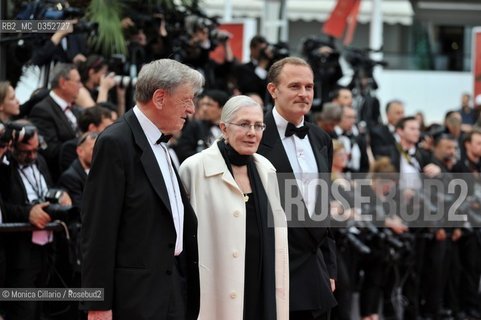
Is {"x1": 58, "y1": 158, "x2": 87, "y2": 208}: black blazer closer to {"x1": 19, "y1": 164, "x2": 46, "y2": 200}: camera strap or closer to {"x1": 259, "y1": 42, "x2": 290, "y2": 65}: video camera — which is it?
{"x1": 19, "y1": 164, "x2": 46, "y2": 200}: camera strap

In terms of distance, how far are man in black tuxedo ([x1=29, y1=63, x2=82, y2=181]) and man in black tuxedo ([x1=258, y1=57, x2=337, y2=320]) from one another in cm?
265

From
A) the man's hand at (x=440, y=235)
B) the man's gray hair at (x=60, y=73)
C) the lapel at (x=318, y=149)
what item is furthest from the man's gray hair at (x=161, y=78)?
the man's hand at (x=440, y=235)

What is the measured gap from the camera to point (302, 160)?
6.26 meters

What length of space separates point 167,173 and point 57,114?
11.9 ft

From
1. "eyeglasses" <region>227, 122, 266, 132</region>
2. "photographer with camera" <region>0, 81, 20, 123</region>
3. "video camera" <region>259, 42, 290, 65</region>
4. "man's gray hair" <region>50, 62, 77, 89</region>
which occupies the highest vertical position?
"video camera" <region>259, 42, 290, 65</region>

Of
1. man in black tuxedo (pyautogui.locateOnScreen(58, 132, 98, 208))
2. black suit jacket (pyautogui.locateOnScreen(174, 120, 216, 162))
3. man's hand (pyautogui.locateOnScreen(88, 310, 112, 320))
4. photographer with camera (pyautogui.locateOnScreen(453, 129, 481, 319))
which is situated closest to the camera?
man's hand (pyautogui.locateOnScreen(88, 310, 112, 320))

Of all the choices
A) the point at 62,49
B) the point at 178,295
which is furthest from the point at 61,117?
the point at 178,295

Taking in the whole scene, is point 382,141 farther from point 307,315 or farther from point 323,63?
point 307,315

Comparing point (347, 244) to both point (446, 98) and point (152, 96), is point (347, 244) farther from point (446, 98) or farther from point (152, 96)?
point (446, 98)

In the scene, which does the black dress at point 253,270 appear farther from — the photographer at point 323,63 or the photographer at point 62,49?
the photographer at point 323,63

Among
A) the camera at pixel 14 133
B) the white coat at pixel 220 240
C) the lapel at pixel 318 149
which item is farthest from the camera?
the camera at pixel 14 133

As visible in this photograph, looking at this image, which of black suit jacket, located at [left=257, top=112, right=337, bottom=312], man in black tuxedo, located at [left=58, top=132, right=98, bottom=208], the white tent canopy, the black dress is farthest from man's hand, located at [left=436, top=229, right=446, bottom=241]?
the white tent canopy

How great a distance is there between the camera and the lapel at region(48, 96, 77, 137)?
8422 millimetres

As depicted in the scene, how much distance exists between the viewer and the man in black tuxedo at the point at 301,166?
5.99 meters
